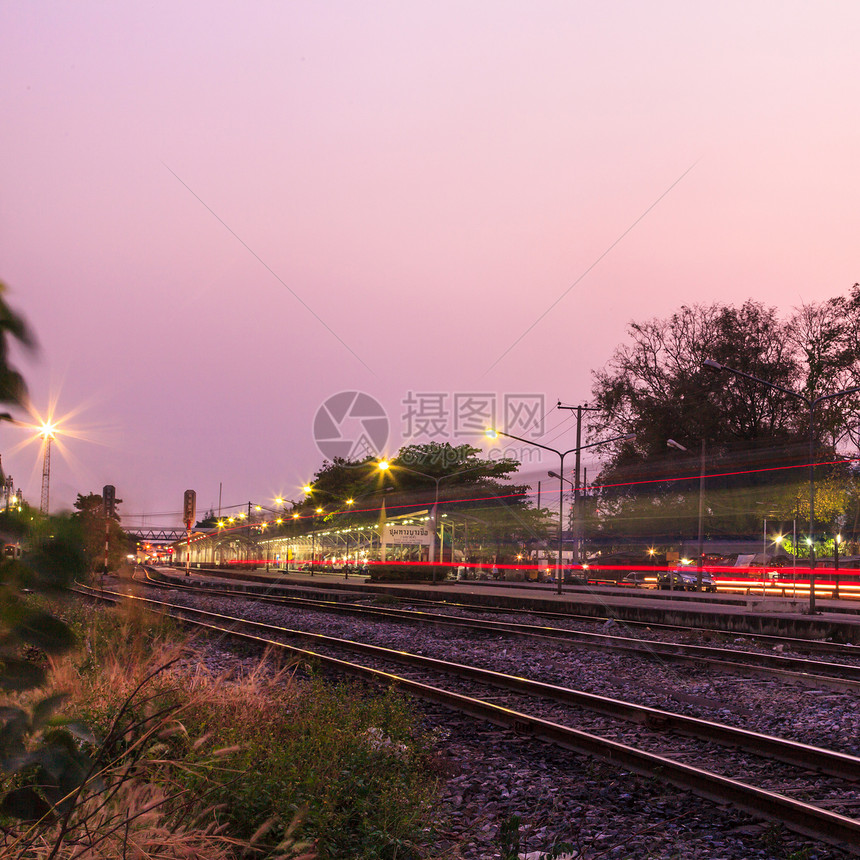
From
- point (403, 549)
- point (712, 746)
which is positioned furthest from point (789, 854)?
point (403, 549)

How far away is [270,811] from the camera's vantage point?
15.7 ft

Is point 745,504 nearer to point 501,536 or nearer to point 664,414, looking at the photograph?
point 664,414

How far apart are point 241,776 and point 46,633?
346cm

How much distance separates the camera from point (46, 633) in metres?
1.64

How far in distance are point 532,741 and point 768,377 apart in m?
49.9

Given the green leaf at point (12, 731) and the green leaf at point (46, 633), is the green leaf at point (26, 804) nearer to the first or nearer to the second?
the green leaf at point (12, 731)

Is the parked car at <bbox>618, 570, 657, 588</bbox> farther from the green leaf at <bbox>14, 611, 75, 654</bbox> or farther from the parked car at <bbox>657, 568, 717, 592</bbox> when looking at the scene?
the green leaf at <bbox>14, 611, 75, 654</bbox>

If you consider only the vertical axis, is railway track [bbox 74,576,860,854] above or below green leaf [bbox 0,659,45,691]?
below

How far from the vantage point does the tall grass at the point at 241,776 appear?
2.81 meters

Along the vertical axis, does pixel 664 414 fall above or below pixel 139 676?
above

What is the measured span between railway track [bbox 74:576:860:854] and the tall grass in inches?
47.7

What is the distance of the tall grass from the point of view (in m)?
2.81

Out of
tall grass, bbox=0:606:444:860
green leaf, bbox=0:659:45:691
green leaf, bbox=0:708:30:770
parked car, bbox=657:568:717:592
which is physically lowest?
parked car, bbox=657:568:717:592

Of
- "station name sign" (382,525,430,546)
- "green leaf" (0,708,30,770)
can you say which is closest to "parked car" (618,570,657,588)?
"station name sign" (382,525,430,546)
